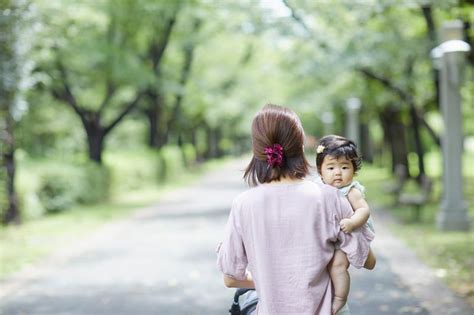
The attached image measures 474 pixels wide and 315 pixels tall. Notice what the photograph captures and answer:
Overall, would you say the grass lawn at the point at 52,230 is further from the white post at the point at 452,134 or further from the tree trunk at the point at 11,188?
the white post at the point at 452,134

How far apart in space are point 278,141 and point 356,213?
446 mm

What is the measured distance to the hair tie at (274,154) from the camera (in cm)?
286

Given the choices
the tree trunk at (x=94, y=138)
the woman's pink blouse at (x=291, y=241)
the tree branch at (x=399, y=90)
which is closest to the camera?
the woman's pink blouse at (x=291, y=241)

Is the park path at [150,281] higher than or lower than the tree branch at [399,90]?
lower

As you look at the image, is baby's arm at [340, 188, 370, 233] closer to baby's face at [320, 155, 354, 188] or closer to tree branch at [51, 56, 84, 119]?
baby's face at [320, 155, 354, 188]

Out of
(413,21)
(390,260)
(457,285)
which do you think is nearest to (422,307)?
(457,285)

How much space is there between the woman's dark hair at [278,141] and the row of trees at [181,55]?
978 cm

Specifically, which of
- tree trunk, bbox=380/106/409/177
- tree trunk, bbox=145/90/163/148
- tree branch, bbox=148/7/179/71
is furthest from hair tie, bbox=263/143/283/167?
tree trunk, bbox=145/90/163/148

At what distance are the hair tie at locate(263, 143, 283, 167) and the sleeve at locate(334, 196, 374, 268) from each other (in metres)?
0.30

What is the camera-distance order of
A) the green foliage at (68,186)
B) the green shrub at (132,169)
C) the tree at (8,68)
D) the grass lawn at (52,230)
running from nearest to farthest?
the grass lawn at (52,230) → the tree at (8,68) → the green foliage at (68,186) → the green shrub at (132,169)

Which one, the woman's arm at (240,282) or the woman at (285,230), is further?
the woman's arm at (240,282)

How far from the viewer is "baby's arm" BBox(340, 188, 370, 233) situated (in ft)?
9.27

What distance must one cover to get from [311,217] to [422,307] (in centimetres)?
→ 456

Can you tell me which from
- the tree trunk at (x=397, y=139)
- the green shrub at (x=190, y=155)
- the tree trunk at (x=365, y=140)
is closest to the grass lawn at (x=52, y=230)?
the tree trunk at (x=397, y=139)
